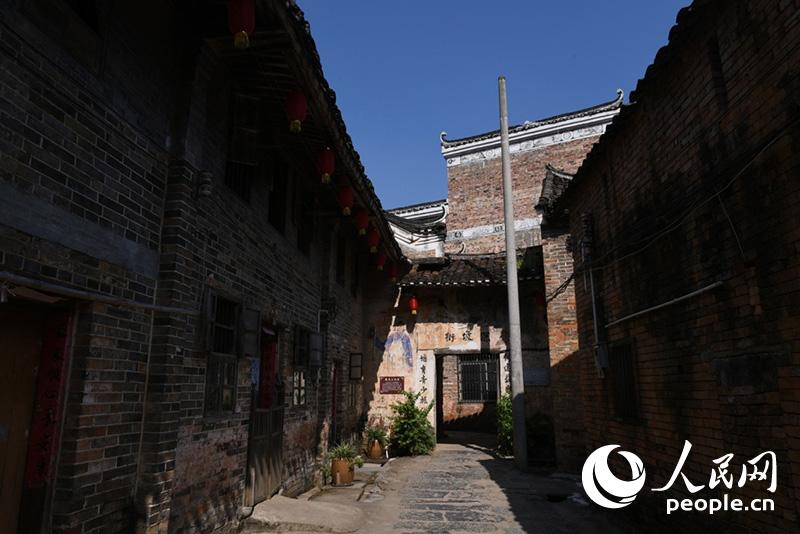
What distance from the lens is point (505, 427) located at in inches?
452

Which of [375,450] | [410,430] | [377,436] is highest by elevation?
[410,430]

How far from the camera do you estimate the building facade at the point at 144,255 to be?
3227 millimetres

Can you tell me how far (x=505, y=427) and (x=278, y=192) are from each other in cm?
751

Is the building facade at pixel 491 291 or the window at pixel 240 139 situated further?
the building facade at pixel 491 291

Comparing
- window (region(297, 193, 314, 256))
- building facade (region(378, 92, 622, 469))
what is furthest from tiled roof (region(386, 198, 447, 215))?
window (region(297, 193, 314, 256))

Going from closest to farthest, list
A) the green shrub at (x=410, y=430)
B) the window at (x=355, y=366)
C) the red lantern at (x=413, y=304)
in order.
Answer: the window at (x=355, y=366) < the green shrub at (x=410, y=430) < the red lantern at (x=413, y=304)

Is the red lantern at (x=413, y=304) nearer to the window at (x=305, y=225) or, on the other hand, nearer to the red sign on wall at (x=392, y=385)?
the red sign on wall at (x=392, y=385)

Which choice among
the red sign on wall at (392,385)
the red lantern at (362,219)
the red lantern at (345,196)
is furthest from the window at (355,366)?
the red lantern at (345,196)

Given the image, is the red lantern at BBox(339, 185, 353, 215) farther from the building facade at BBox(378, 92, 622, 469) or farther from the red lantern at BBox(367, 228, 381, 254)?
the building facade at BBox(378, 92, 622, 469)

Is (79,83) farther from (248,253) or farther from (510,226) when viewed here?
(510,226)

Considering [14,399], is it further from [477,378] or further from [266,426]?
[477,378]

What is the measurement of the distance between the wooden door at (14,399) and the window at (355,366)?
26.8ft

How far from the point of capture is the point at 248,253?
5.97 metres

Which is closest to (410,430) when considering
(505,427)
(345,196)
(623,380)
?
(505,427)
